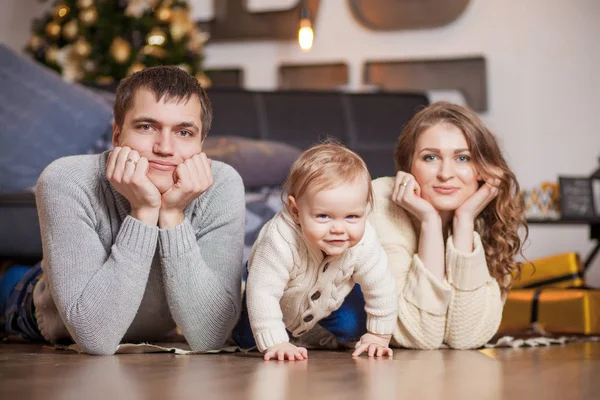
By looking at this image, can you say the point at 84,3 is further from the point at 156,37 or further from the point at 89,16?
the point at 156,37

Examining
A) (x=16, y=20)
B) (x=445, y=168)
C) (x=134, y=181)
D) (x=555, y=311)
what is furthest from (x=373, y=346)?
(x=16, y=20)

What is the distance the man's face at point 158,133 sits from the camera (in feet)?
5.48

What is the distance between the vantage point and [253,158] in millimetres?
3102

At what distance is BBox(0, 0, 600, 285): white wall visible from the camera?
173 inches

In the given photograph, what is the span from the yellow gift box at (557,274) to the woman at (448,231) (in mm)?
895

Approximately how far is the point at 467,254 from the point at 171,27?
124 inches

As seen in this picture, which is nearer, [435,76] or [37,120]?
[37,120]

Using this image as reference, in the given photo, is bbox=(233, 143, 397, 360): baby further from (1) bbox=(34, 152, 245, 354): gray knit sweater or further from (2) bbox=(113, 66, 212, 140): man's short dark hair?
(2) bbox=(113, 66, 212, 140): man's short dark hair

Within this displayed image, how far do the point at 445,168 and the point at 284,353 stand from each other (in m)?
0.61

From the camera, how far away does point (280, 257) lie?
1.69 meters

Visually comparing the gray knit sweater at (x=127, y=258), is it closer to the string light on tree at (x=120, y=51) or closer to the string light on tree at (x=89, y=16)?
the string light on tree at (x=120, y=51)

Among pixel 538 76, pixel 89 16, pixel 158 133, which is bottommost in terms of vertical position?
pixel 158 133

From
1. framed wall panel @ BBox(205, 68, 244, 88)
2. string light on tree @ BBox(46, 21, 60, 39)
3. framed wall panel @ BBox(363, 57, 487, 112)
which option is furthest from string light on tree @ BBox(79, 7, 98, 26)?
framed wall panel @ BBox(363, 57, 487, 112)

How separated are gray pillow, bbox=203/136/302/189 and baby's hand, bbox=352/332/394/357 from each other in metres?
1.36
